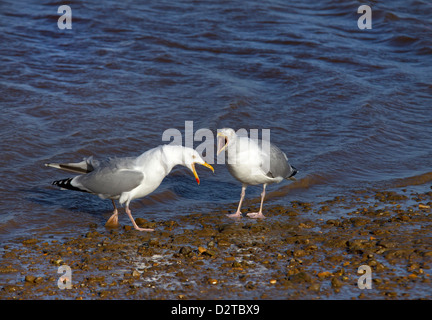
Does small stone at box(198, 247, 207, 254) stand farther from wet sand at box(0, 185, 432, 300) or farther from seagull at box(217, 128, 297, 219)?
seagull at box(217, 128, 297, 219)

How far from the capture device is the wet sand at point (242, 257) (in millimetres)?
5000

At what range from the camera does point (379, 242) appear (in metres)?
5.95

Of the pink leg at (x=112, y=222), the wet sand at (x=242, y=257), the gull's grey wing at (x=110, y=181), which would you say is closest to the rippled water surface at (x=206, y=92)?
the pink leg at (x=112, y=222)

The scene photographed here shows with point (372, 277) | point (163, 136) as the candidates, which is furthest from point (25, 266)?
point (163, 136)

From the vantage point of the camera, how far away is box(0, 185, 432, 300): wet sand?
5000mm

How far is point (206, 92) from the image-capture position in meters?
12.0

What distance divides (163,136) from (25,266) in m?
4.65

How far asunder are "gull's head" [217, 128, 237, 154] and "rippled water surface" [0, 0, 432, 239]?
105cm

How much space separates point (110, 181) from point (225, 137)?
1.36m
